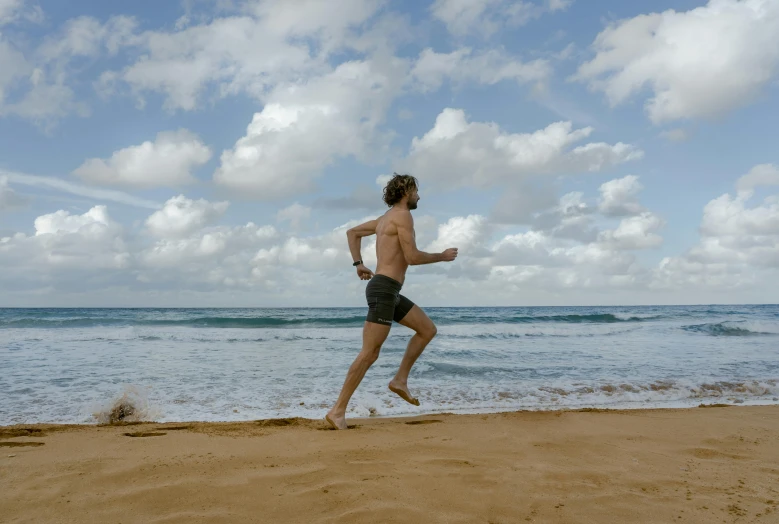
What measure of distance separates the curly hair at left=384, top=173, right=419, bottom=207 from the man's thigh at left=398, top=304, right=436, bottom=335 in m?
0.97

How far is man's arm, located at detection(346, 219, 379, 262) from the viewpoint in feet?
15.5

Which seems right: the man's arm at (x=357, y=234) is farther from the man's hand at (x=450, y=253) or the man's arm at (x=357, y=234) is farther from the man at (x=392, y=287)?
the man's hand at (x=450, y=253)

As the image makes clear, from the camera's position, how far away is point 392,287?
169 inches

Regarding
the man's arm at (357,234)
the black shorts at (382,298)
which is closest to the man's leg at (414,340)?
the black shorts at (382,298)

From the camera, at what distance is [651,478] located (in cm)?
288

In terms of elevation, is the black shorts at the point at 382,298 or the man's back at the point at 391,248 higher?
the man's back at the point at 391,248

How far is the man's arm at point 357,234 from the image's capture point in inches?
186

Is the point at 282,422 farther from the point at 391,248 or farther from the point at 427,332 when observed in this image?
the point at 391,248

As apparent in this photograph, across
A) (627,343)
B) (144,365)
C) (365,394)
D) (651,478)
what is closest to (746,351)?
(627,343)

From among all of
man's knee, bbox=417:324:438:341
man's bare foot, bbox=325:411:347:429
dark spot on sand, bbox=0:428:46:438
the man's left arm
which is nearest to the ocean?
dark spot on sand, bbox=0:428:46:438

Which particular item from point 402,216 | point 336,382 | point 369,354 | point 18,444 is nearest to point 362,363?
point 369,354

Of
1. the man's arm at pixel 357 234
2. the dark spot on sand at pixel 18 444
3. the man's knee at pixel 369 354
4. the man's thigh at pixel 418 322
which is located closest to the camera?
the dark spot on sand at pixel 18 444

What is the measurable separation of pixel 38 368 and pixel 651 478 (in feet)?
28.4

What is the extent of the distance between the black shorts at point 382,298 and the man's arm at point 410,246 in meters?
0.25
